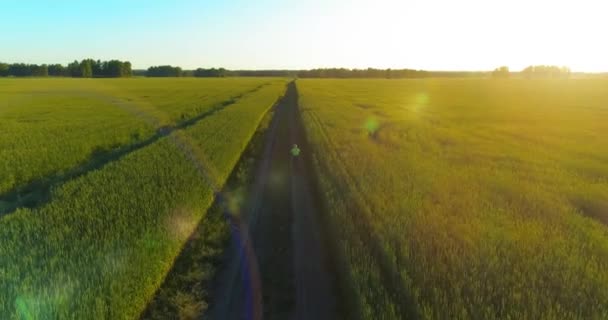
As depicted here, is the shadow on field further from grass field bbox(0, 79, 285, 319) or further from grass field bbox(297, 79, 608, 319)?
grass field bbox(297, 79, 608, 319)

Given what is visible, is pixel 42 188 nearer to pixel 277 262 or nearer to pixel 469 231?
pixel 277 262

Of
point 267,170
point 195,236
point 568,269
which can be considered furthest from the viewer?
point 267,170

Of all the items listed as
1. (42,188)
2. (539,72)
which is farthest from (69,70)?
(539,72)

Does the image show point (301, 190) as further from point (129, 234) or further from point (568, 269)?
point (568, 269)

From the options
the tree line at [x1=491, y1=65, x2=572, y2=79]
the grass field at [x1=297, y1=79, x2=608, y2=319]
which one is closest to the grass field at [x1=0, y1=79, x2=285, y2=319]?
the grass field at [x1=297, y1=79, x2=608, y2=319]

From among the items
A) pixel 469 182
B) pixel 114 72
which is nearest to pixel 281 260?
pixel 469 182

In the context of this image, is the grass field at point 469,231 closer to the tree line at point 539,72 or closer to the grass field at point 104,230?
the grass field at point 104,230

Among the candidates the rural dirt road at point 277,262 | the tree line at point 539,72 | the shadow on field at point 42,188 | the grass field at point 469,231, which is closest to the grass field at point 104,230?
the shadow on field at point 42,188
